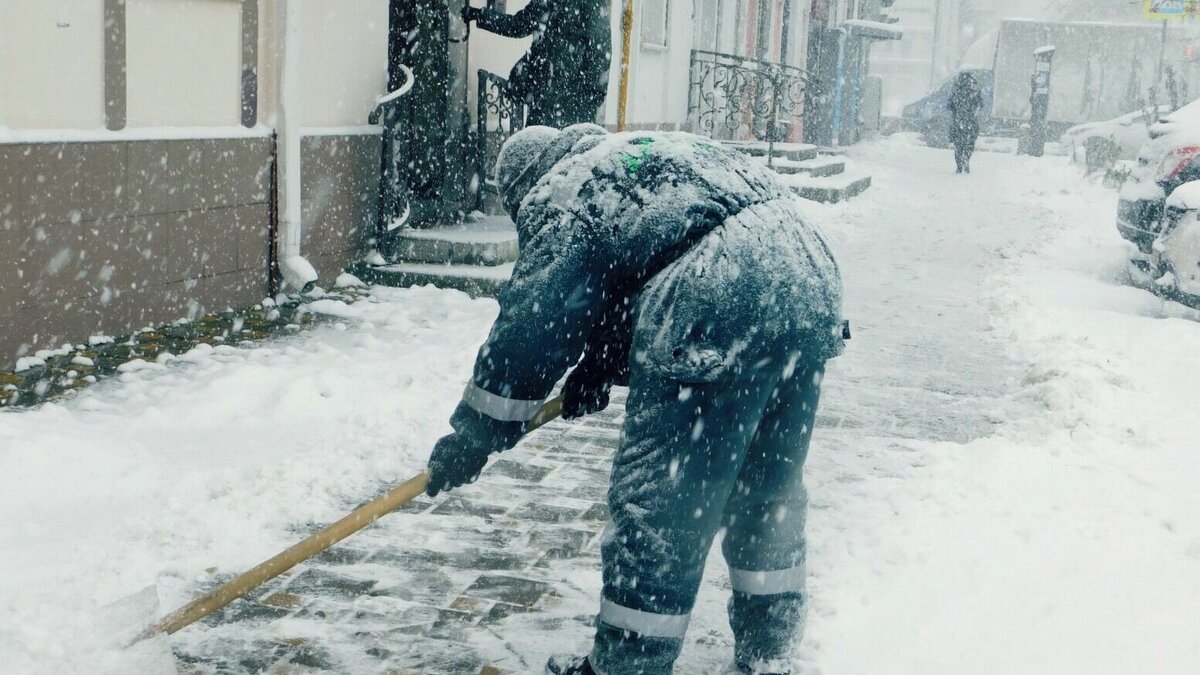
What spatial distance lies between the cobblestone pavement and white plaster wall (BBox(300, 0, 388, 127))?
174 inches

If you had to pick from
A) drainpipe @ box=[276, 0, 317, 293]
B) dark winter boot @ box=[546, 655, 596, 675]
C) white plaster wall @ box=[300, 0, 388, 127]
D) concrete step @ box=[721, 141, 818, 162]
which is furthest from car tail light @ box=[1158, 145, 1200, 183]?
concrete step @ box=[721, 141, 818, 162]

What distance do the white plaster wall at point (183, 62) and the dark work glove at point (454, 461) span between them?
182 inches

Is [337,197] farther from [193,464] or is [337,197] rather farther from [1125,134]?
[1125,134]

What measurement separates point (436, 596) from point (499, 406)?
3.68ft

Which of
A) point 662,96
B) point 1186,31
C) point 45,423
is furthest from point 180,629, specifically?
point 1186,31

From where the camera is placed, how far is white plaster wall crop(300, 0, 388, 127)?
28.0 feet

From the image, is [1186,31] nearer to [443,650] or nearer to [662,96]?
[662,96]

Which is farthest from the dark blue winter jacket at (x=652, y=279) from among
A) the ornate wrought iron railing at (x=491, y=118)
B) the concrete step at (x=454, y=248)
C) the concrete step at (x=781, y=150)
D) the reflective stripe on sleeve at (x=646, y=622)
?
the concrete step at (x=781, y=150)

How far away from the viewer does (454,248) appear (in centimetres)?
942

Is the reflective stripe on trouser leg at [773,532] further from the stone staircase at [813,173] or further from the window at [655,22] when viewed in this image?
the stone staircase at [813,173]

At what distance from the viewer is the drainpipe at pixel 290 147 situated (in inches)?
318

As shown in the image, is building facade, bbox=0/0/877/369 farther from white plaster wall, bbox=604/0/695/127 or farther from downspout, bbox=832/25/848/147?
downspout, bbox=832/25/848/147

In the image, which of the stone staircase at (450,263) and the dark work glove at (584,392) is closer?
the dark work glove at (584,392)

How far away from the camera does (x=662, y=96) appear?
16.7 m
